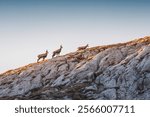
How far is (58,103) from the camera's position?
57188 mm

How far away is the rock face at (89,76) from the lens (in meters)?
81.5

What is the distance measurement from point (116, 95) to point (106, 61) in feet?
38.3

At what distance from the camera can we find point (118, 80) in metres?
83.8

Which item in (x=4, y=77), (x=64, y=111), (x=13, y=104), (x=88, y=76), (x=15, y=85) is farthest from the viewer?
(x=4, y=77)

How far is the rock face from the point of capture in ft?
267

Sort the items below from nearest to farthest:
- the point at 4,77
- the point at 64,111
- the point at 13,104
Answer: the point at 64,111 < the point at 13,104 < the point at 4,77

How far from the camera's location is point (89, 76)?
287ft

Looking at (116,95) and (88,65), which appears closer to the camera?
(116,95)

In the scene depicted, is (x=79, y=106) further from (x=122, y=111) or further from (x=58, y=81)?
(x=58, y=81)

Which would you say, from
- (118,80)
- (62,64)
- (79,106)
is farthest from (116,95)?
(79,106)

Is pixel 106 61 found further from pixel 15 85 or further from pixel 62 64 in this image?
pixel 15 85

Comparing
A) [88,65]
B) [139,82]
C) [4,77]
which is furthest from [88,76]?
[4,77]

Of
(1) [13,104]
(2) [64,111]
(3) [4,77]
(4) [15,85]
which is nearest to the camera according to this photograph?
(2) [64,111]

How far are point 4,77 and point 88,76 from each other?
19.6 m
